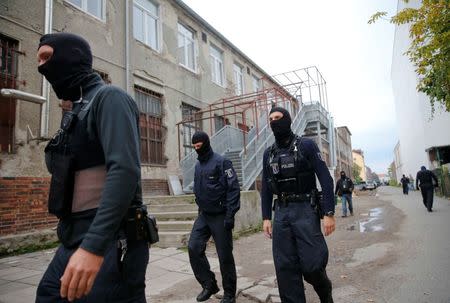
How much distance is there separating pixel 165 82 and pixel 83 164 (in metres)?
11.5

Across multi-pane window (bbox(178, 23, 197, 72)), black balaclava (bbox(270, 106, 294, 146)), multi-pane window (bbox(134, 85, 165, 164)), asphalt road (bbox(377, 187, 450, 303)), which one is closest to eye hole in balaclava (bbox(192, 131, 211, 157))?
black balaclava (bbox(270, 106, 294, 146))

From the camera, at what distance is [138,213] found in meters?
1.75

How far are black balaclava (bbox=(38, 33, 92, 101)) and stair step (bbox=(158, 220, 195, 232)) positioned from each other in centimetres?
648

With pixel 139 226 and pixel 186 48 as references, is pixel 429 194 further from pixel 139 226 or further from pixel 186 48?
pixel 139 226

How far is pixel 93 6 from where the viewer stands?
10.4m

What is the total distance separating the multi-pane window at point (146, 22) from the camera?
12.1 m

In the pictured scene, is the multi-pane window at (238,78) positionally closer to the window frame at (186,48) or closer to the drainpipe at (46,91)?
the window frame at (186,48)

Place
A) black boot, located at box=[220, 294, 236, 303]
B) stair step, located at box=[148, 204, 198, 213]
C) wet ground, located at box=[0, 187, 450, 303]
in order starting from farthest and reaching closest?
stair step, located at box=[148, 204, 198, 213], wet ground, located at box=[0, 187, 450, 303], black boot, located at box=[220, 294, 236, 303]

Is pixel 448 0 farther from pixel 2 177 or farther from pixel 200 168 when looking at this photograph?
pixel 2 177

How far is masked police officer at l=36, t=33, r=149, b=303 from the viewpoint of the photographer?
4.88 feet

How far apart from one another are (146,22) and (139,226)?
1220 cm

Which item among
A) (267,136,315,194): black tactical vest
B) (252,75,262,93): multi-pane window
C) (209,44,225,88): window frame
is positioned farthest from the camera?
(252,75,262,93): multi-pane window

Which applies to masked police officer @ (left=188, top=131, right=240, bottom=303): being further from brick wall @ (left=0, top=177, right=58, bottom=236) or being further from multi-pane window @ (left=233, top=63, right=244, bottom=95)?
multi-pane window @ (left=233, top=63, right=244, bottom=95)

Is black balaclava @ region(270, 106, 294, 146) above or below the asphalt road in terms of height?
above
